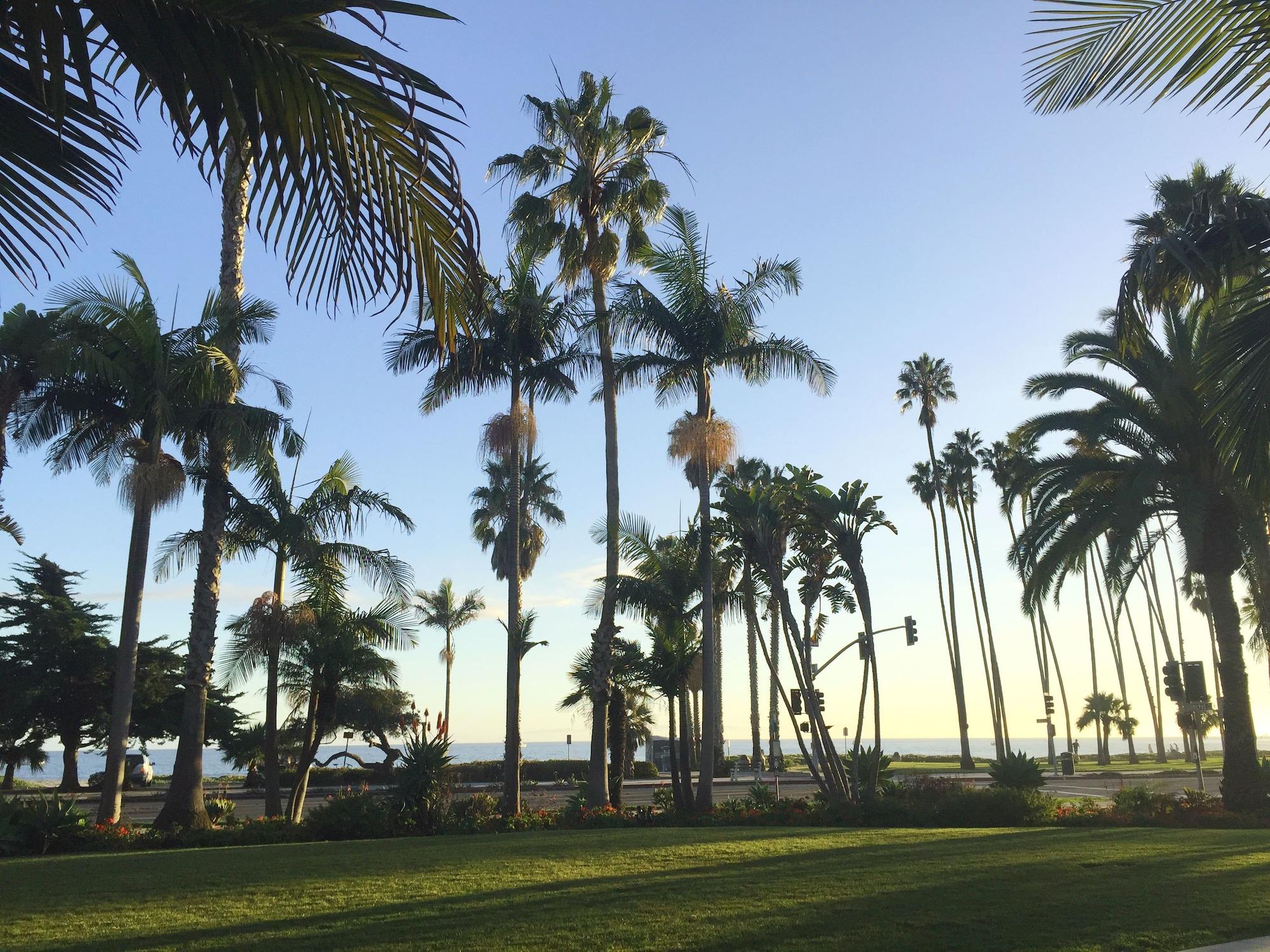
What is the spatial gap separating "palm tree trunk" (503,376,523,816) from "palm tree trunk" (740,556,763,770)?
604 centimetres

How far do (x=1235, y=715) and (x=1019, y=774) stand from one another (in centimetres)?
486

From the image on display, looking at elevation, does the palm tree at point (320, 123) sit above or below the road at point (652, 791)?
above

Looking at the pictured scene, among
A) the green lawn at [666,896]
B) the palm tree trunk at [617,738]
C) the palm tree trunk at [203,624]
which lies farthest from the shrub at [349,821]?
the palm tree trunk at [617,738]

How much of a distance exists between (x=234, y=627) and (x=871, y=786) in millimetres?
16550

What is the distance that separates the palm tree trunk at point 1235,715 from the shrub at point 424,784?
16.9m

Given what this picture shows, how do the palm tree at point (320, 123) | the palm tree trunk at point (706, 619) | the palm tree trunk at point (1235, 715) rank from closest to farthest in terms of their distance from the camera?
the palm tree at point (320, 123), the palm tree trunk at point (1235, 715), the palm tree trunk at point (706, 619)

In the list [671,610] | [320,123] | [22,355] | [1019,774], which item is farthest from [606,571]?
[320,123]

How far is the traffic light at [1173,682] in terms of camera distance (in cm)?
2259

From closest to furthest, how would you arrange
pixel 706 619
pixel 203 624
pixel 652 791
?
pixel 203 624, pixel 706 619, pixel 652 791

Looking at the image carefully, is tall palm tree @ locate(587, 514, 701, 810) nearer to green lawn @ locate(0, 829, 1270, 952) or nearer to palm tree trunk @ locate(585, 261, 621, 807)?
palm tree trunk @ locate(585, 261, 621, 807)

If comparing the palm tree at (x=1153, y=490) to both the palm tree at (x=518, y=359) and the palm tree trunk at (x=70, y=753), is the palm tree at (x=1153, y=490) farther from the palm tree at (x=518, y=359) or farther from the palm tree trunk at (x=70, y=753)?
the palm tree trunk at (x=70, y=753)

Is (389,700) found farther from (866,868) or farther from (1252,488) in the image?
(1252,488)

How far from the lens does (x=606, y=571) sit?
88.1 feet

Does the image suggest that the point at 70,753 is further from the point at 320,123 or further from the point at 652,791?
the point at 320,123
